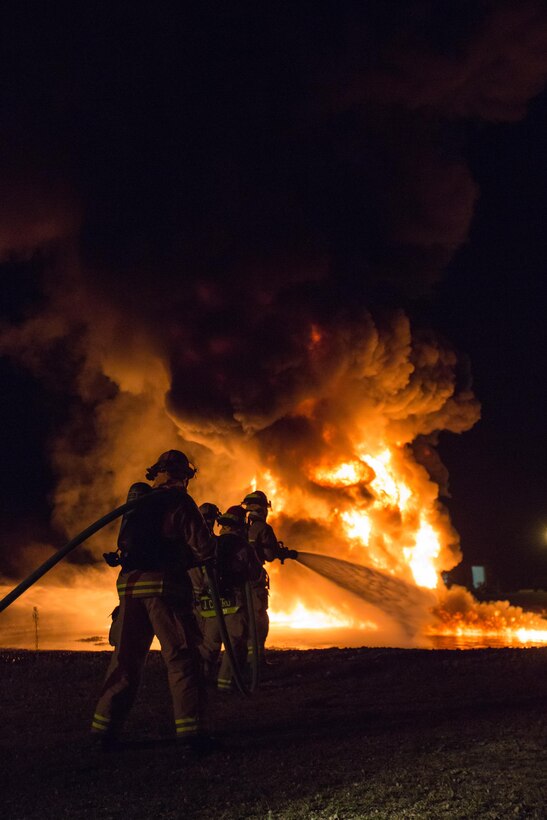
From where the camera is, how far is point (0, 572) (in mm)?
28125

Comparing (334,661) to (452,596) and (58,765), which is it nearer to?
(58,765)

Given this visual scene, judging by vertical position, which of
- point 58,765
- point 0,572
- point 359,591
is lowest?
point 58,765

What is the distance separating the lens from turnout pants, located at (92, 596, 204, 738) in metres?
5.17

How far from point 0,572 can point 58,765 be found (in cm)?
2505

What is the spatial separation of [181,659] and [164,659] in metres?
0.11

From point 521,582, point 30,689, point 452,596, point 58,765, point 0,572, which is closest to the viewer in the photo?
point 58,765

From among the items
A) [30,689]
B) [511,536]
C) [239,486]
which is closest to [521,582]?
[511,536]

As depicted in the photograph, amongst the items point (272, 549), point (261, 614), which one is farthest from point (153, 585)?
point (261, 614)

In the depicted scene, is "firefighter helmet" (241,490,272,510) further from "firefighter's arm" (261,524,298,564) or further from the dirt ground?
the dirt ground

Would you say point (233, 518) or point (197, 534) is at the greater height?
point (233, 518)

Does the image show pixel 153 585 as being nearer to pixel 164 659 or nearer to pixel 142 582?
pixel 142 582

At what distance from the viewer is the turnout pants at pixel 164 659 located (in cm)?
517

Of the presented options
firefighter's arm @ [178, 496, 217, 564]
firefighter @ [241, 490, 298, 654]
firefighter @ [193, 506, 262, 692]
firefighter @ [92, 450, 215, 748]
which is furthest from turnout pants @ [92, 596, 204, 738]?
firefighter @ [241, 490, 298, 654]

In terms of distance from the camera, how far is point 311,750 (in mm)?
4855
